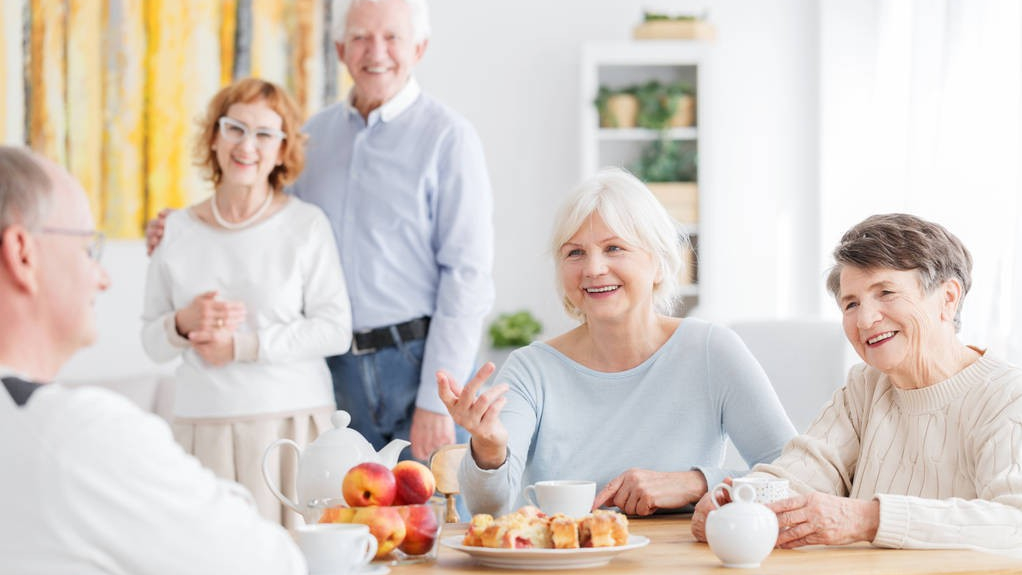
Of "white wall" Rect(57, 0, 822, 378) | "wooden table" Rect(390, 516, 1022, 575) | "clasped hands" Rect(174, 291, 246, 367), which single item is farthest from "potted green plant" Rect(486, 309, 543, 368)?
"wooden table" Rect(390, 516, 1022, 575)

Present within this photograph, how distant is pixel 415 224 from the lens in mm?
2955

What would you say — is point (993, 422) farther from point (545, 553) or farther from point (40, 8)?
point (40, 8)

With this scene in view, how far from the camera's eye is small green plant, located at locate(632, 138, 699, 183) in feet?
16.1

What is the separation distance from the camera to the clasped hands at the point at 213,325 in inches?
104

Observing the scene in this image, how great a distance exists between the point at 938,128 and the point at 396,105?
182 centimetres

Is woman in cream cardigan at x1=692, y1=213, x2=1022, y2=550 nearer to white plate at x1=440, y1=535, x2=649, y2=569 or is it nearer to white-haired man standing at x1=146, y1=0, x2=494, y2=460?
white plate at x1=440, y1=535, x2=649, y2=569

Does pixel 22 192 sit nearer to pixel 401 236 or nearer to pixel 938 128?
pixel 401 236

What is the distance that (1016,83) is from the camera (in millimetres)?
3414

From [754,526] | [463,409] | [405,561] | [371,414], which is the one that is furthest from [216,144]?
[754,526]

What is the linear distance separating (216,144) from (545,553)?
5.52ft

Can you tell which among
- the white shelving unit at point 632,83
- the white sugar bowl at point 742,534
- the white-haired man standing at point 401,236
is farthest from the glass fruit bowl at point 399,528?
the white shelving unit at point 632,83

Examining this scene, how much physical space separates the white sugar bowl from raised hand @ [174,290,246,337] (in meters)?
→ 1.42

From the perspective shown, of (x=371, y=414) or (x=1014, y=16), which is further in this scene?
(x=1014, y=16)

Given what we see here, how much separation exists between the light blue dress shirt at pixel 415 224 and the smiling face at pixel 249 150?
→ 224 mm
